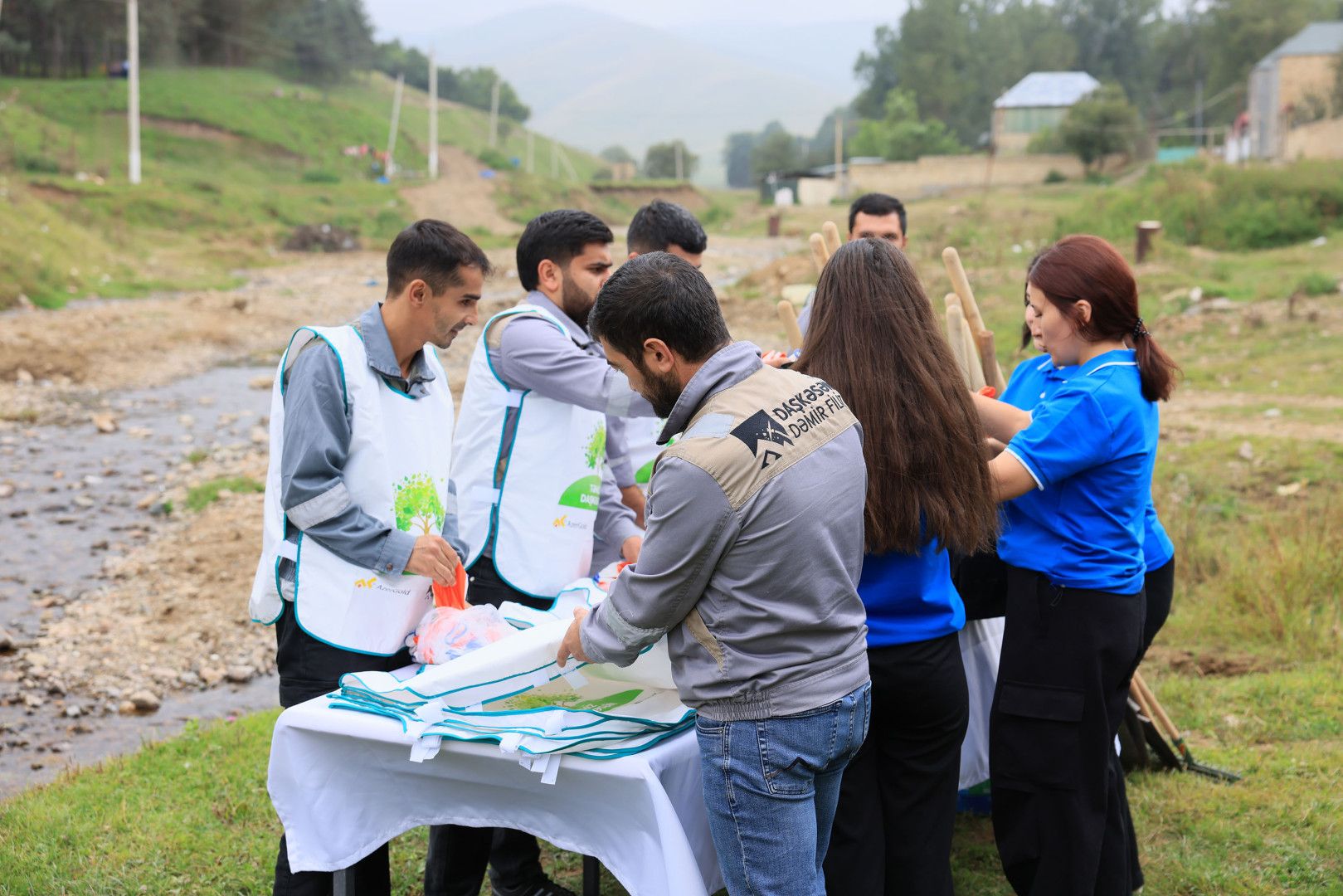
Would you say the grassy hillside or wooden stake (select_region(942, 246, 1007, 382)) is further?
the grassy hillside

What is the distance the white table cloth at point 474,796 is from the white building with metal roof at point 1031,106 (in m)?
69.5

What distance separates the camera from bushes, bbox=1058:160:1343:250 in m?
21.3

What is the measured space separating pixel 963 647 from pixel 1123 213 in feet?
78.7

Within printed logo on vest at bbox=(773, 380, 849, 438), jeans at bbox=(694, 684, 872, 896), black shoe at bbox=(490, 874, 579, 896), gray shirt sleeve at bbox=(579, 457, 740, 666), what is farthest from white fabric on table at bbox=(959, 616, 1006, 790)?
gray shirt sleeve at bbox=(579, 457, 740, 666)

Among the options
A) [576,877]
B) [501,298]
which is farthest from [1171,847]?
[501,298]

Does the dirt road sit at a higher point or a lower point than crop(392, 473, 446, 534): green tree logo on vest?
lower

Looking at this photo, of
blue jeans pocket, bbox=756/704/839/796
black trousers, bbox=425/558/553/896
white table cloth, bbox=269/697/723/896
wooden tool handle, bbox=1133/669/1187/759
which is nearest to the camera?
blue jeans pocket, bbox=756/704/839/796

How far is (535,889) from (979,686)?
1604 millimetres

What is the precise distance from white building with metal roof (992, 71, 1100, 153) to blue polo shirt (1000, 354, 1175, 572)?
68.1m

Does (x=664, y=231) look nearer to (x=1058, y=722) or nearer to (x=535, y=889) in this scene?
(x=1058, y=722)

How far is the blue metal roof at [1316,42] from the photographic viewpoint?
48969 millimetres

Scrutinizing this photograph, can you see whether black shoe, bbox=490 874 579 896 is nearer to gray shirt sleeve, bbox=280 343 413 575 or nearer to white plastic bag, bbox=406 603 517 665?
white plastic bag, bbox=406 603 517 665

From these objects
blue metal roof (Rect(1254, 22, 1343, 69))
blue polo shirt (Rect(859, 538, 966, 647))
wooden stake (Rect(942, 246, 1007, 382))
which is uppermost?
blue metal roof (Rect(1254, 22, 1343, 69))

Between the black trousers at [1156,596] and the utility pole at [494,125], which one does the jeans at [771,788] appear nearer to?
the black trousers at [1156,596]
